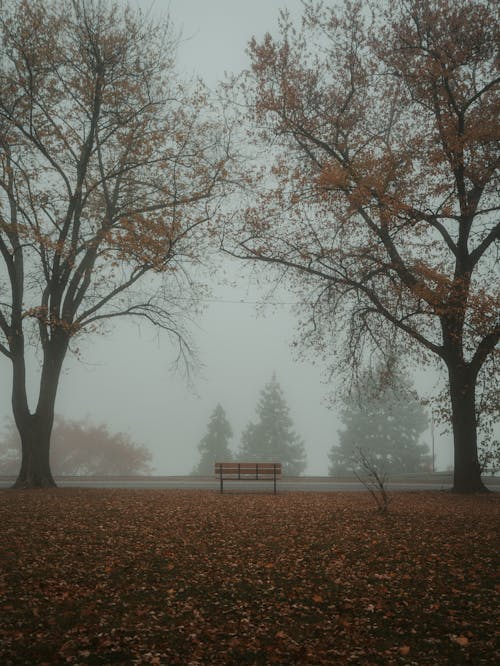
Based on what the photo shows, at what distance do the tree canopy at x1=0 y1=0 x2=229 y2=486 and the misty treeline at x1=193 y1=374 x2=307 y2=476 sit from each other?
31.0m

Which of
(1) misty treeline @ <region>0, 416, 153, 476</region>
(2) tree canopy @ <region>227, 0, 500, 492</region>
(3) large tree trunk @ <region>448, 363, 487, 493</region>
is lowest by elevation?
(1) misty treeline @ <region>0, 416, 153, 476</region>

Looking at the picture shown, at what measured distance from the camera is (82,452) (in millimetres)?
47781

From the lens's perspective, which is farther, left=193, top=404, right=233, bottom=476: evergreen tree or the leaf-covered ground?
left=193, top=404, right=233, bottom=476: evergreen tree

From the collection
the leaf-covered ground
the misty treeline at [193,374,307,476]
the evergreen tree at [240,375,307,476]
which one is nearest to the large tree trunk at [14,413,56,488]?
the leaf-covered ground

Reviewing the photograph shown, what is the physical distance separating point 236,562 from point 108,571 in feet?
5.17

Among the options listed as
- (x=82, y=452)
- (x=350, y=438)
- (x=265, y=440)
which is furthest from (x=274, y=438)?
(x=82, y=452)

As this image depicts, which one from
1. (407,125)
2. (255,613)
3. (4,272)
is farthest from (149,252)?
(255,613)

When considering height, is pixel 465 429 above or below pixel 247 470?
above

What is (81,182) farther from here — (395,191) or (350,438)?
(350,438)

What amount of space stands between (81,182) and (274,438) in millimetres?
34847

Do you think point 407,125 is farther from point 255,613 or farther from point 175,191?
point 255,613

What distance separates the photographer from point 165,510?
1062cm

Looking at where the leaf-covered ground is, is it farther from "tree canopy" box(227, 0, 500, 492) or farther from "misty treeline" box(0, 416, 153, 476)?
"misty treeline" box(0, 416, 153, 476)

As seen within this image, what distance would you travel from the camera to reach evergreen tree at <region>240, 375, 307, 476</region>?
1801 inches
